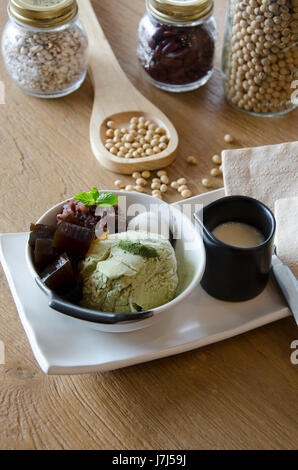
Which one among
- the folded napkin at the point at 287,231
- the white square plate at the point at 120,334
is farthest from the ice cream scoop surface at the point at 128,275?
the folded napkin at the point at 287,231

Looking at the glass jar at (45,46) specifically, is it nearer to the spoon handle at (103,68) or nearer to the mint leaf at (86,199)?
the spoon handle at (103,68)

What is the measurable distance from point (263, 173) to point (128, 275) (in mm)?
402

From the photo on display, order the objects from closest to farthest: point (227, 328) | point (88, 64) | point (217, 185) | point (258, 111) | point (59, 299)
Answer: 1. point (59, 299)
2. point (227, 328)
3. point (217, 185)
4. point (258, 111)
5. point (88, 64)

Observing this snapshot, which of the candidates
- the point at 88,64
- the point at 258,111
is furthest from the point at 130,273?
the point at 88,64

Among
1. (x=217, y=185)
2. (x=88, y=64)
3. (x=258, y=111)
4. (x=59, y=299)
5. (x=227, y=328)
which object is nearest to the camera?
(x=59, y=299)

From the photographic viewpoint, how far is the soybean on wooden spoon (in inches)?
47.0

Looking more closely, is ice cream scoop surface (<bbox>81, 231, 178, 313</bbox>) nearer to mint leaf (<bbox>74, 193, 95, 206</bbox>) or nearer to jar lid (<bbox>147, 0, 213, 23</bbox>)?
mint leaf (<bbox>74, 193, 95, 206</bbox>)

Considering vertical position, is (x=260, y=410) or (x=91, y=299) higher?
(x=91, y=299)

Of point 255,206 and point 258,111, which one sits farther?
point 258,111

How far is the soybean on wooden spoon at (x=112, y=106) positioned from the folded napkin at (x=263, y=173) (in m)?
0.19

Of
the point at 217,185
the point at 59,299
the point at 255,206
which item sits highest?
the point at 59,299
